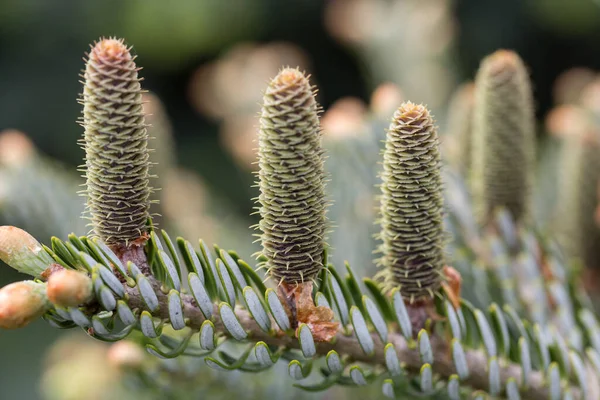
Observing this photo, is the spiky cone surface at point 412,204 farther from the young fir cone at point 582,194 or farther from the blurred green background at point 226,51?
the blurred green background at point 226,51

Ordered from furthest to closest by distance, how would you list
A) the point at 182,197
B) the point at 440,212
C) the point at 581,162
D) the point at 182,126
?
1. the point at 182,126
2. the point at 182,197
3. the point at 581,162
4. the point at 440,212

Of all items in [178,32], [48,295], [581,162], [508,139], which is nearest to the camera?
[48,295]

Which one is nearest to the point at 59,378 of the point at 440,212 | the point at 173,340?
the point at 173,340

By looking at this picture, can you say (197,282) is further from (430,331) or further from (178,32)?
(178,32)

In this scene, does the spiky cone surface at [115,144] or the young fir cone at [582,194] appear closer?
the spiky cone surface at [115,144]

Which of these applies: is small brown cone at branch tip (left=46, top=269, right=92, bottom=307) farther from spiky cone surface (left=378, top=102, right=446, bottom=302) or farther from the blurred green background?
the blurred green background

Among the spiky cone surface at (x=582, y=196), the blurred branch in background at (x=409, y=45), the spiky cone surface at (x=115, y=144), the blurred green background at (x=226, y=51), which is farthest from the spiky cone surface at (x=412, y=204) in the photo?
the blurred green background at (x=226, y=51)
